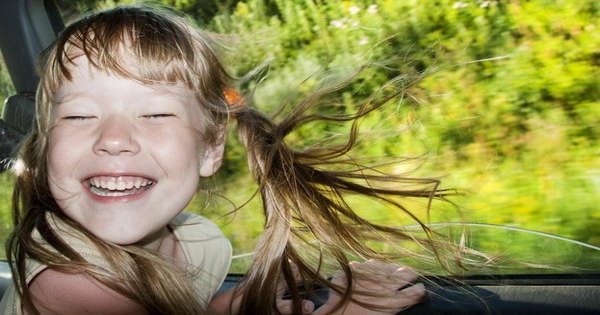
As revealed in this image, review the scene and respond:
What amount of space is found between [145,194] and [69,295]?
28cm

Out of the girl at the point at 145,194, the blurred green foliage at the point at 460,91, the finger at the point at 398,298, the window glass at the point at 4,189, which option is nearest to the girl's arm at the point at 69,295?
the girl at the point at 145,194

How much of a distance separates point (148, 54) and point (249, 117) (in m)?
0.41

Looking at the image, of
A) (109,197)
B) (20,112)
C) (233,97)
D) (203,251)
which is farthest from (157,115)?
(20,112)

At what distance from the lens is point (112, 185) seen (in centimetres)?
194

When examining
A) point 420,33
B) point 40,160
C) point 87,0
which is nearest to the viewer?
point 40,160

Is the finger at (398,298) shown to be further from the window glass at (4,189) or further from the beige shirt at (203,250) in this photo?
the window glass at (4,189)

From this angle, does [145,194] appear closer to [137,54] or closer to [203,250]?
[137,54]

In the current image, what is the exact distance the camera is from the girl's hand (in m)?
1.89

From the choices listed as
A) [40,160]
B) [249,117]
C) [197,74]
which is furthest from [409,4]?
[40,160]

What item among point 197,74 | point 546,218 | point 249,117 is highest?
point 197,74

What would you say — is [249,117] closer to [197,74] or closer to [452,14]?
[197,74]

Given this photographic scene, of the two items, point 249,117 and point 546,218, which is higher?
point 249,117

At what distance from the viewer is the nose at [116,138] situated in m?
1.87

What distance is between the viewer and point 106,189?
1943mm
